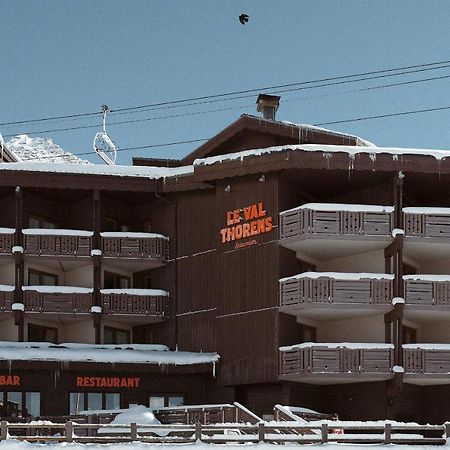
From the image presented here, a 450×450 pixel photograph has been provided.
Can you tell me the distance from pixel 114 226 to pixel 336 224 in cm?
1277

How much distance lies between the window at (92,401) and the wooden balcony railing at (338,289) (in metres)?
9.34

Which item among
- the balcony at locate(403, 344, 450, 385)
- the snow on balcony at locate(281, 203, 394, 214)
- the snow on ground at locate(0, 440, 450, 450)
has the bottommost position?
the snow on ground at locate(0, 440, 450, 450)

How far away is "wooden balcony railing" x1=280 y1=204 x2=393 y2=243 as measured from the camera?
1677 inches

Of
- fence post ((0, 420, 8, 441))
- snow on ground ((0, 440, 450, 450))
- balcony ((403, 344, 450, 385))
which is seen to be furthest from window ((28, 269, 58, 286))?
snow on ground ((0, 440, 450, 450))

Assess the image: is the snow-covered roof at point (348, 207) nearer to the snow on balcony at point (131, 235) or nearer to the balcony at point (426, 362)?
the balcony at point (426, 362)

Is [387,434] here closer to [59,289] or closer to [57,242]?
[59,289]

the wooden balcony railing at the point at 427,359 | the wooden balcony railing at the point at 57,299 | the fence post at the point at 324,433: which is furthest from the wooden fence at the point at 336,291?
the fence post at the point at 324,433

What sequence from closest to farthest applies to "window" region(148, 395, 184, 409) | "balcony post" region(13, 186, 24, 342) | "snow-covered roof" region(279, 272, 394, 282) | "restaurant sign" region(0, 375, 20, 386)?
"snow-covered roof" region(279, 272, 394, 282), "restaurant sign" region(0, 375, 20, 386), "window" region(148, 395, 184, 409), "balcony post" region(13, 186, 24, 342)

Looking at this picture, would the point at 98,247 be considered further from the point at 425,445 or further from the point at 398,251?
the point at 425,445

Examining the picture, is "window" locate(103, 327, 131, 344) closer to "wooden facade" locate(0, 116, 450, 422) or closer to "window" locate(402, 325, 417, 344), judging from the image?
"wooden facade" locate(0, 116, 450, 422)

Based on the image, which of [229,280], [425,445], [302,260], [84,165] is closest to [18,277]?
[84,165]

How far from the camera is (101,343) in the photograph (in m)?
47.7

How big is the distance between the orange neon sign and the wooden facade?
7cm

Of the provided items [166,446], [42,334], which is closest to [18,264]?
[42,334]
